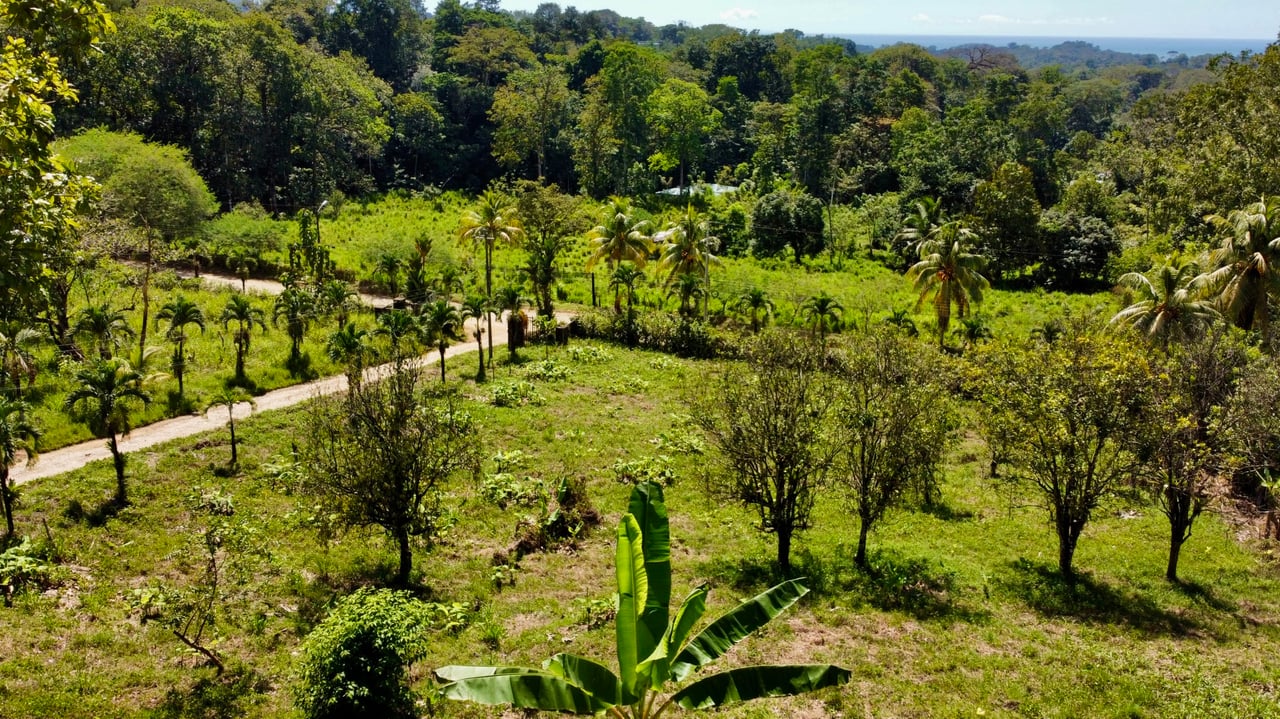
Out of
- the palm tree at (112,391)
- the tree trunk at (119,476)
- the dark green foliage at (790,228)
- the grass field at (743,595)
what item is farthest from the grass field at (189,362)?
the dark green foliage at (790,228)

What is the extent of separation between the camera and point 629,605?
943cm

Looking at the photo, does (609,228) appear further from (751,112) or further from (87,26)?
(751,112)

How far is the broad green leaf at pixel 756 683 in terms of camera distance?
923cm

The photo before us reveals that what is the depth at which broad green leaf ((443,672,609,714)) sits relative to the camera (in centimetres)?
888

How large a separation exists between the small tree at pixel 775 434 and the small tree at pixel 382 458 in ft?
18.3

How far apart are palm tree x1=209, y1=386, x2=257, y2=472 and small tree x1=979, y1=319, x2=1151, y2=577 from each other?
19206mm

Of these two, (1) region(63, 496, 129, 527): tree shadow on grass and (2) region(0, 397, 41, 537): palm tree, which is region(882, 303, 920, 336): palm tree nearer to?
(1) region(63, 496, 129, 527): tree shadow on grass

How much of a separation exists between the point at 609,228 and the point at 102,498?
88.7 ft

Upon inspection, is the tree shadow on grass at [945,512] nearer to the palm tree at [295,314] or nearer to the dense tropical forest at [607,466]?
the dense tropical forest at [607,466]

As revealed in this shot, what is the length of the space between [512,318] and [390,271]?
8894mm

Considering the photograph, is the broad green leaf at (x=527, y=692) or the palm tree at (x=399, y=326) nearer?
the broad green leaf at (x=527, y=692)

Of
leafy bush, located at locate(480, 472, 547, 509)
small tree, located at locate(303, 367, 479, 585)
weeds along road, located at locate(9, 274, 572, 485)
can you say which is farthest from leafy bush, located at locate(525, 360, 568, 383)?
small tree, located at locate(303, 367, 479, 585)

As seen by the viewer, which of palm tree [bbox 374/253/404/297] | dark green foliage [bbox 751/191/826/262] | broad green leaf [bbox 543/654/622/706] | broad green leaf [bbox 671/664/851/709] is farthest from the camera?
dark green foliage [bbox 751/191/826/262]

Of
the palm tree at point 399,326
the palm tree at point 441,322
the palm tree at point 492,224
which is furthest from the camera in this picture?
the palm tree at point 492,224
